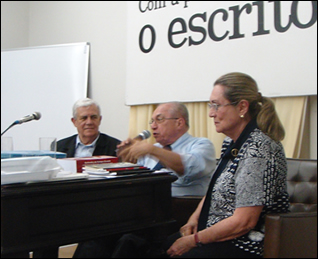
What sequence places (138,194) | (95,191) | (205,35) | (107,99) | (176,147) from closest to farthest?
1. (95,191)
2. (138,194)
3. (176,147)
4. (205,35)
5. (107,99)

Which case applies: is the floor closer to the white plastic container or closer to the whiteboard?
the whiteboard

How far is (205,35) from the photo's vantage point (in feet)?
10.9

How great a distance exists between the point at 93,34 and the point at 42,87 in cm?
80

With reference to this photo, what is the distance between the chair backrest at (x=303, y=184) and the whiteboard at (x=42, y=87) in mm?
2611

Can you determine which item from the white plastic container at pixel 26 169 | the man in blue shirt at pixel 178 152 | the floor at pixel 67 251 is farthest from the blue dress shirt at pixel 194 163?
the floor at pixel 67 251

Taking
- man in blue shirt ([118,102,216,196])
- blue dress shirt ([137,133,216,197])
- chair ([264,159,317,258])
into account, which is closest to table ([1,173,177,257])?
chair ([264,159,317,258])

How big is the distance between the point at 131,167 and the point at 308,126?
1.53 m

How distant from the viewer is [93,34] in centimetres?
453

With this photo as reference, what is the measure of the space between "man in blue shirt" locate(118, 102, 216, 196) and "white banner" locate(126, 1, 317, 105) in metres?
0.69

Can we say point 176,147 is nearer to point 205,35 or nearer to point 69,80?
point 205,35

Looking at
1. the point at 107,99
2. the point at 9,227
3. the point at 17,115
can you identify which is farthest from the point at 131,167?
the point at 17,115

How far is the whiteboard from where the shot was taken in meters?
4.50

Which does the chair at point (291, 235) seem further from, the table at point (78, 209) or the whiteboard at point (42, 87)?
the whiteboard at point (42, 87)

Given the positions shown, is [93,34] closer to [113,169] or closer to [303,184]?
[303,184]
